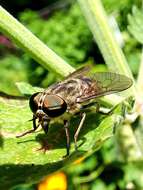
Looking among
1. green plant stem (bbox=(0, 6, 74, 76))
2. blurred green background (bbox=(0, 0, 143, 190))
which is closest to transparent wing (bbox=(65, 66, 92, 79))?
green plant stem (bbox=(0, 6, 74, 76))

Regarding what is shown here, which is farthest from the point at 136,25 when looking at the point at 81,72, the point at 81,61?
the point at 81,61

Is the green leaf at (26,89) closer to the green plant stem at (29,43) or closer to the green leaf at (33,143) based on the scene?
the green leaf at (33,143)

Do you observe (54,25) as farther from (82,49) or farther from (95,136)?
(95,136)

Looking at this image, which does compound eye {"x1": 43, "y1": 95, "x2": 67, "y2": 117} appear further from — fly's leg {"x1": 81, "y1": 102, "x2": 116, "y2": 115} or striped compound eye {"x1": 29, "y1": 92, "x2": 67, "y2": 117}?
fly's leg {"x1": 81, "y1": 102, "x2": 116, "y2": 115}

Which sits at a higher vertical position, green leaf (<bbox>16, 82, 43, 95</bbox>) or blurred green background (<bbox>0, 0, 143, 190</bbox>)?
green leaf (<bbox>16, 82, 43, 95</bbox>)

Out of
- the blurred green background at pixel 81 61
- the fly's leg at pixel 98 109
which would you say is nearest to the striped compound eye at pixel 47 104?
the fly's leg at pixel 98 109

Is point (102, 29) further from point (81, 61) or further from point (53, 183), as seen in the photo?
point (81, 61)
